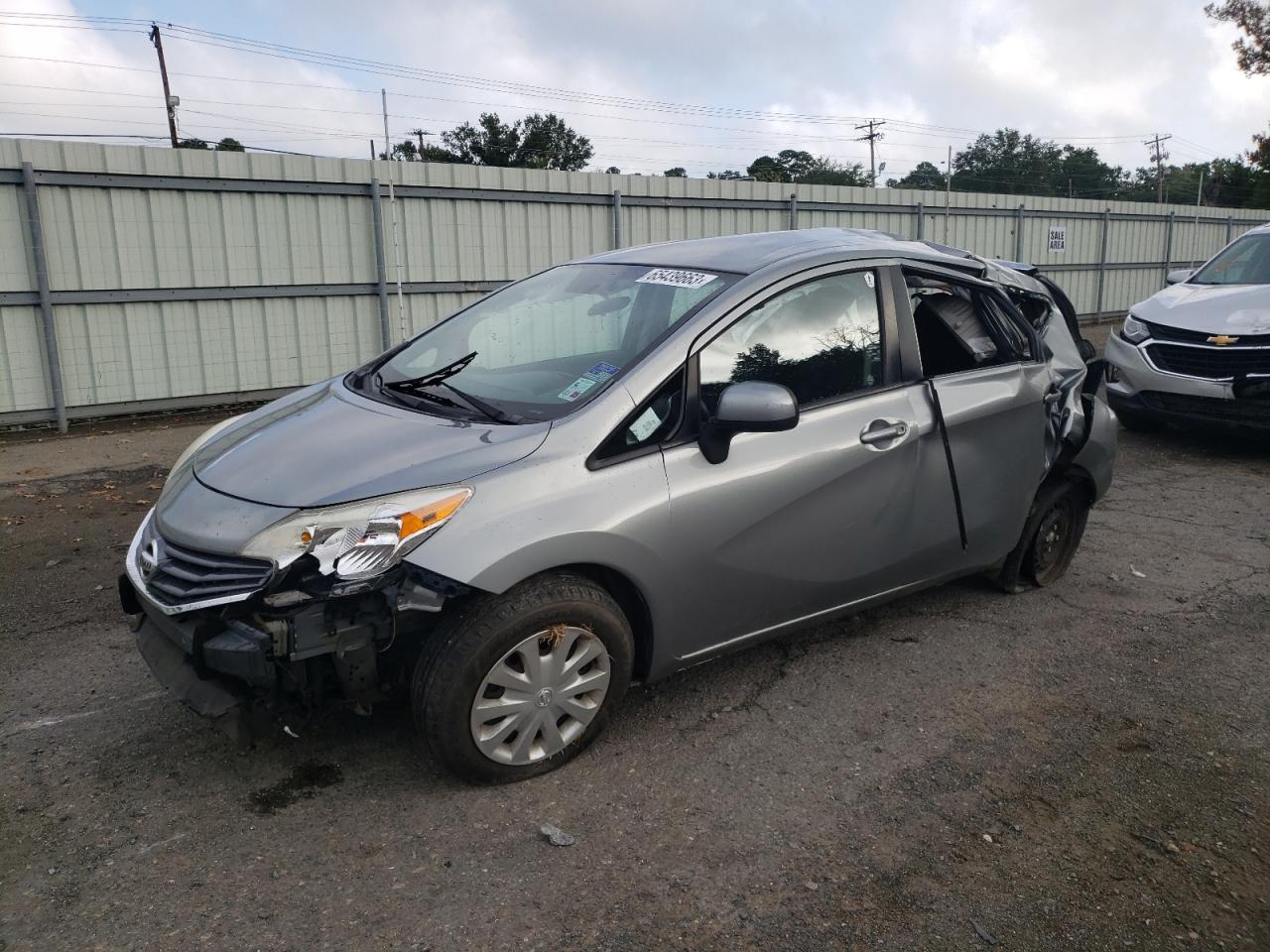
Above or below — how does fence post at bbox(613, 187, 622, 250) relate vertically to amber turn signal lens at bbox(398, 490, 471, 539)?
above

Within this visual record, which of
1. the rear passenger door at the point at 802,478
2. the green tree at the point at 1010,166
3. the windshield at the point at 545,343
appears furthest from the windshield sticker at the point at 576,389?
the green tree at the point at 1010,166

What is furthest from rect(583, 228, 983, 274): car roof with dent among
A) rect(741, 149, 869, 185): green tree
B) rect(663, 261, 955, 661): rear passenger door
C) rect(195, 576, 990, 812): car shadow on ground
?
rect(741, 149, 869, 185): green tree

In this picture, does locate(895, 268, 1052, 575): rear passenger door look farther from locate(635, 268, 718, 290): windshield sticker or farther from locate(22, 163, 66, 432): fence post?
locate(22, 163, 66, 432): fence post

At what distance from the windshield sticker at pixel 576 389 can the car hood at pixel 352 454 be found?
0.20m

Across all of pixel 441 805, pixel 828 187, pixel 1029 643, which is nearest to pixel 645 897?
pixel 441 805

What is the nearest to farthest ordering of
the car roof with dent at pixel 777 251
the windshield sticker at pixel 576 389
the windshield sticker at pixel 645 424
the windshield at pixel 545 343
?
the windshield sticker at pixel 645 424
the windshield sticker at pixel 576 389
the windshield at pixel 545 343
the car roof with dent at pixel 777 251

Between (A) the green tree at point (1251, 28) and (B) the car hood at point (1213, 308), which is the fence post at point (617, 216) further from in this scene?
(A) the green tree at point (1251, 28)

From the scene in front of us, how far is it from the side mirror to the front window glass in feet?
0.47

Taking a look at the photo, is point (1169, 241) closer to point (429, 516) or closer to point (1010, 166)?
point (429, 516)

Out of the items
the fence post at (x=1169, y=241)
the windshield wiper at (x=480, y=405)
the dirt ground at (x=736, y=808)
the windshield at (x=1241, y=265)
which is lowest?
the dirt ground at (x=736, y=808)

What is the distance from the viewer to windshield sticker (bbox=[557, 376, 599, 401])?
10.9ft

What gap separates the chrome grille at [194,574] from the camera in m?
2.81

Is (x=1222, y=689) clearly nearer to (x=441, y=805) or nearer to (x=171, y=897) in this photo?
(x=441, y=805)

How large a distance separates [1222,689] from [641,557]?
2.47 m
